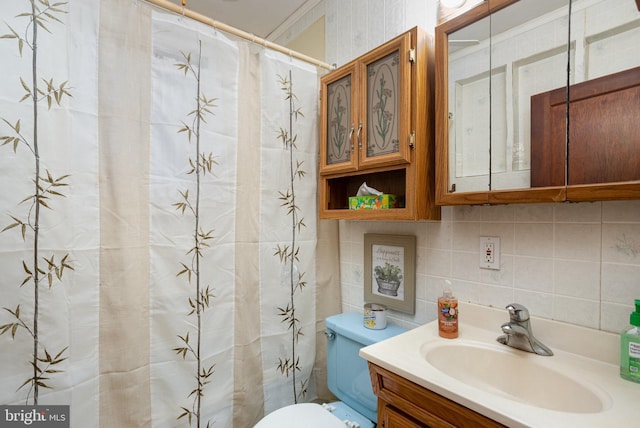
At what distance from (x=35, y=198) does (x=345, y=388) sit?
135 cm

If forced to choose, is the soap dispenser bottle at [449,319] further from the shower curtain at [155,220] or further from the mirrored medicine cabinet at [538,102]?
the shower curtain at [155,220]

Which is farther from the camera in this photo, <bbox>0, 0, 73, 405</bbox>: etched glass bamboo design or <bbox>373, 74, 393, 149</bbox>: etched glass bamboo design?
<bbox>373, 74, 393, 149</bbox>: etched glass bamboo design

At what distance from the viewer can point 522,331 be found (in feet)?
Answer: 3.01

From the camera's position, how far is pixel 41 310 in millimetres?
925

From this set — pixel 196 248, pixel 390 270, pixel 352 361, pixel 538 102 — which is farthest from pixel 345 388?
pixel 538 102

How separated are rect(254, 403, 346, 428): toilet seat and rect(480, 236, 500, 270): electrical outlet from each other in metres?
0.78

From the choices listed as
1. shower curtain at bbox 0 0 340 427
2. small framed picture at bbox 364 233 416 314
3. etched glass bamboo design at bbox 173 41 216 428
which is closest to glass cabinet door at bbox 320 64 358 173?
shower curtain at bbox 0 0 340 427

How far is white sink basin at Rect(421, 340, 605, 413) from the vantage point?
773mm

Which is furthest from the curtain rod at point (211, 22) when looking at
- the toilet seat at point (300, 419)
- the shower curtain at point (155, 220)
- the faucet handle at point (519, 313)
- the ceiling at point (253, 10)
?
the toilet seat at point (300, 419)

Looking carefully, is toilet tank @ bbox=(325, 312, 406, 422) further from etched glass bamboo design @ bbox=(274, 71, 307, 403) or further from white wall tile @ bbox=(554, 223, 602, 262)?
white wall tile @ bbox=(554, 223, 602, 262)

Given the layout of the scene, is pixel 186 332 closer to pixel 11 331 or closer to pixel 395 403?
pixel 11 331

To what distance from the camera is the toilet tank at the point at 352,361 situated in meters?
1.25

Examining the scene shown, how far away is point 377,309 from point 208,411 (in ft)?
2.66

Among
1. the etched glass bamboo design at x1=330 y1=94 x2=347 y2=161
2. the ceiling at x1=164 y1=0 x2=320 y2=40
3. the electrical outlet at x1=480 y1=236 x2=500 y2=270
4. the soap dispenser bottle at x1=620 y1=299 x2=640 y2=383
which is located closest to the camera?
the soap dispenser bottle at x1=620 y1=299 x2=640 y2=383
